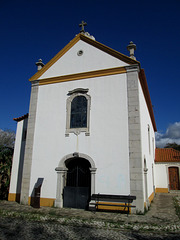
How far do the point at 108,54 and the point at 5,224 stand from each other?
8.50 metres

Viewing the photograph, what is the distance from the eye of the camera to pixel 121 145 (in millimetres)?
8797

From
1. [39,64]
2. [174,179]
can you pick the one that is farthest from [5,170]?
[174,179]

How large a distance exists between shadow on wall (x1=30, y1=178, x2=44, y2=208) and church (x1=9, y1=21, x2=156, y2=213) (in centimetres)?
4

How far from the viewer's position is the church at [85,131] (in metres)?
8.66

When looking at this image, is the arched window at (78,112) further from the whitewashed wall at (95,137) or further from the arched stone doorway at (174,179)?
the arched stone doorway at (174,179)

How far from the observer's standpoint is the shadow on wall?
29.6 ft

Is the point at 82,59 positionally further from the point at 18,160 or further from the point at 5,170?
the point at 5,170

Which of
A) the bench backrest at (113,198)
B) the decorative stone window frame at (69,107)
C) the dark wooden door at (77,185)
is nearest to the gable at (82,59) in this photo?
the decorative stone window frame at (69,107)

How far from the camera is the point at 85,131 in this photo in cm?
951

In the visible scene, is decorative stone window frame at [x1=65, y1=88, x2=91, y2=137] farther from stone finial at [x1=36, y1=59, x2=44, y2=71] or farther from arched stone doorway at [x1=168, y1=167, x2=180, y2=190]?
arched stone doorway at [x1=168, y1=167, x2=180, y2=190]

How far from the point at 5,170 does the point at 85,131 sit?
18.7ft

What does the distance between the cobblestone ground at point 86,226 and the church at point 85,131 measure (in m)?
1.12

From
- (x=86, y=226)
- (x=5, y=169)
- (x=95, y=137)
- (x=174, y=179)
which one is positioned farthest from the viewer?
(x=174, y=179)

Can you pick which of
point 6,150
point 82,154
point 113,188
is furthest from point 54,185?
point 6,150
